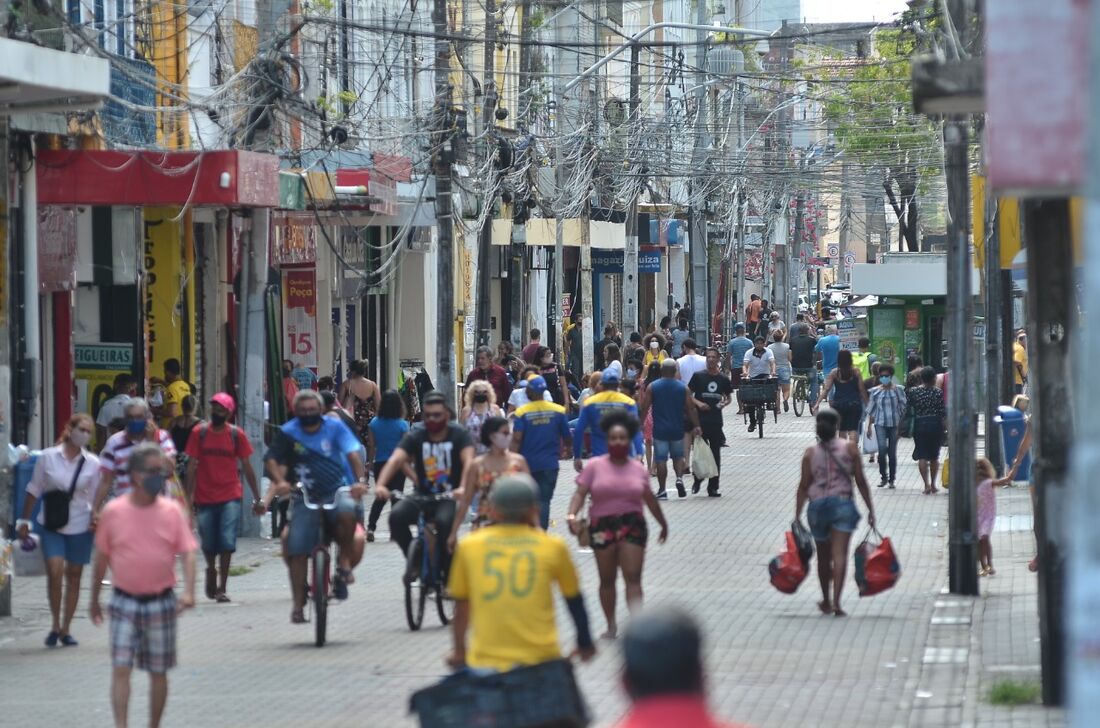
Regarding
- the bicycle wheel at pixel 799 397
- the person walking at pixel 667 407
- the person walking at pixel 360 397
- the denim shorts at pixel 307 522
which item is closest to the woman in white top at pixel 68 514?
the denim shorts at pixel 307 522

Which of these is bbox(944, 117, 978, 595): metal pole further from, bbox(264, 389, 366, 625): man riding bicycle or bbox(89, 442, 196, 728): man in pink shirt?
bbox(89, 442, 196, 728): man in pink shirt

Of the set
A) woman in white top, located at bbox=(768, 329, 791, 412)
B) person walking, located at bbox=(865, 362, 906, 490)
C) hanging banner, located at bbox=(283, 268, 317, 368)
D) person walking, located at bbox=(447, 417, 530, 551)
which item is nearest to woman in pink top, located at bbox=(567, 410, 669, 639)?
person walking, located at bbox=(447, 417, 530, 551)

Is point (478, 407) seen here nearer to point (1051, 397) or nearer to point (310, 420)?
point (310, 420)

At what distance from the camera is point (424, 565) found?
1358cm

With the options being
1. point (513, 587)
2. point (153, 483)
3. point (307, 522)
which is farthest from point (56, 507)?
point (513, 587)

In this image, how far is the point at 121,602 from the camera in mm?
9555

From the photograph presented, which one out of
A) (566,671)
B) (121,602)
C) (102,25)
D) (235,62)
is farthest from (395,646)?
(235,62)

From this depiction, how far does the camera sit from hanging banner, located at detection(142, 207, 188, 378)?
2495 centimetres

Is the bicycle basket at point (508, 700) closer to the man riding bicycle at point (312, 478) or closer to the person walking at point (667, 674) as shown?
the person walking at point (667, 674)

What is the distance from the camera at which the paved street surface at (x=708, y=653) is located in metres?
10.9

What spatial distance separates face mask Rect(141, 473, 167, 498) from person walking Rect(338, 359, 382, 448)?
1340cm

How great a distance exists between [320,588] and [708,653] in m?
2.51

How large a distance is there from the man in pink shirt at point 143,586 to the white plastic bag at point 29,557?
12.9 ft

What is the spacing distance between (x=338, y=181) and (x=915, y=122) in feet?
95.9
